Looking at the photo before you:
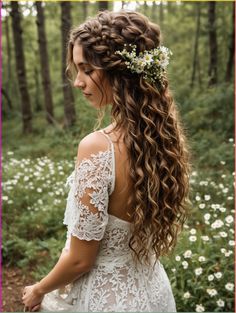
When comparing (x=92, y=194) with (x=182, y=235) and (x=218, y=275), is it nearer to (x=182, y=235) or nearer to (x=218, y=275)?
(x=218, y=275)

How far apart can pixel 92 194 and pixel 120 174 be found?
0.16 meters

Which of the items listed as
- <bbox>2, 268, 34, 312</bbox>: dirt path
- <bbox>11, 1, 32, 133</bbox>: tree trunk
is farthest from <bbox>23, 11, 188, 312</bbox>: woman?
<bbox>11, 1, 32, 133</bbox>: tree trunk

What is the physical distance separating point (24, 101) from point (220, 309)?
1207 centimetres

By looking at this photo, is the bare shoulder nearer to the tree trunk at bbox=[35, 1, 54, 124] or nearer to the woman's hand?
the woman's hand

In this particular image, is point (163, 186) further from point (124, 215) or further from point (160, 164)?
point (124, 215)

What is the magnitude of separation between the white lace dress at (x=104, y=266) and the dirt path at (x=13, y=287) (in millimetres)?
2815

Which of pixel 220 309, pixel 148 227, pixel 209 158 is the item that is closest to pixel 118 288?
pixel 148 227

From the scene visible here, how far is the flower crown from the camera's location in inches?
70.4

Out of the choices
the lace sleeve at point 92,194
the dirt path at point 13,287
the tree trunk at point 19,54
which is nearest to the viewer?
the lace sleeve at point 92,194

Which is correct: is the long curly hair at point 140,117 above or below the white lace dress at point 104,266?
above

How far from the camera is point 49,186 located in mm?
6570

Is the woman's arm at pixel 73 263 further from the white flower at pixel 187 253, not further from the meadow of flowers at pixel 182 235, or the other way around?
the white flower at pixel 187 253

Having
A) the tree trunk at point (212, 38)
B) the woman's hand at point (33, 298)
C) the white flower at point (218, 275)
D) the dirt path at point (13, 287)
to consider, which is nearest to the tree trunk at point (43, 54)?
the tree trunk at point (212, 38)

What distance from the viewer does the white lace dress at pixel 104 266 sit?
5.71 feet
